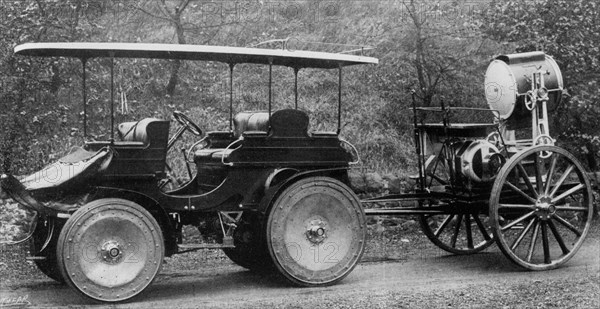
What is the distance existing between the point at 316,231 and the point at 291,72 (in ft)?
24.1

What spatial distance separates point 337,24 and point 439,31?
3532mm

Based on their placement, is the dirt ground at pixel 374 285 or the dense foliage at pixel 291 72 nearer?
the dirt ground at pixel 374 285

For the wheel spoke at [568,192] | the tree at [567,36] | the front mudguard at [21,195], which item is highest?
the tree at [567,36]

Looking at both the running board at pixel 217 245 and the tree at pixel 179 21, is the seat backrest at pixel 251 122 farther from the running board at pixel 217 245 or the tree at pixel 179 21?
the tree at pixel 179 21

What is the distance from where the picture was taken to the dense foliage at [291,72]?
10992 millimetres

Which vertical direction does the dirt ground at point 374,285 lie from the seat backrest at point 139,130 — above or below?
below

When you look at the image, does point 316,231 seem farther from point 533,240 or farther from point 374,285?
point 533,240

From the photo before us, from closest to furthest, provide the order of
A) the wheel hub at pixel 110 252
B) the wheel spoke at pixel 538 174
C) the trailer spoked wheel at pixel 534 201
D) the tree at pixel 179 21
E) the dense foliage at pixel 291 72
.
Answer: the wheel hub at pixel 110 252
the trailer spoked wheel at pixel 534 201
the wheel spoke at pixel 538 174
the dense foliage at pixel 291 72
the tree at pixel 179 21

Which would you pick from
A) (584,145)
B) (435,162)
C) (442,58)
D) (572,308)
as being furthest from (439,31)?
(572,308)

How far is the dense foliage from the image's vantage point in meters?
11.0

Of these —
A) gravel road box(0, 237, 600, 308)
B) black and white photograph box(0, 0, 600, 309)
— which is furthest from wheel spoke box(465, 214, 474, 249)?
gravel road box(0, 237, 600, 308)

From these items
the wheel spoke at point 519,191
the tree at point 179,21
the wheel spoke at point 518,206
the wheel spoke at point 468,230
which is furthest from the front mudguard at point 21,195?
the tree at point 179,21

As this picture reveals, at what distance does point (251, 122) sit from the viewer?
8086 mm

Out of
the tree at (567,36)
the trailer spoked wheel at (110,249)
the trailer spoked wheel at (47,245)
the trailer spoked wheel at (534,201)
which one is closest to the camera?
the trailer spoked wheel at (110,249)
